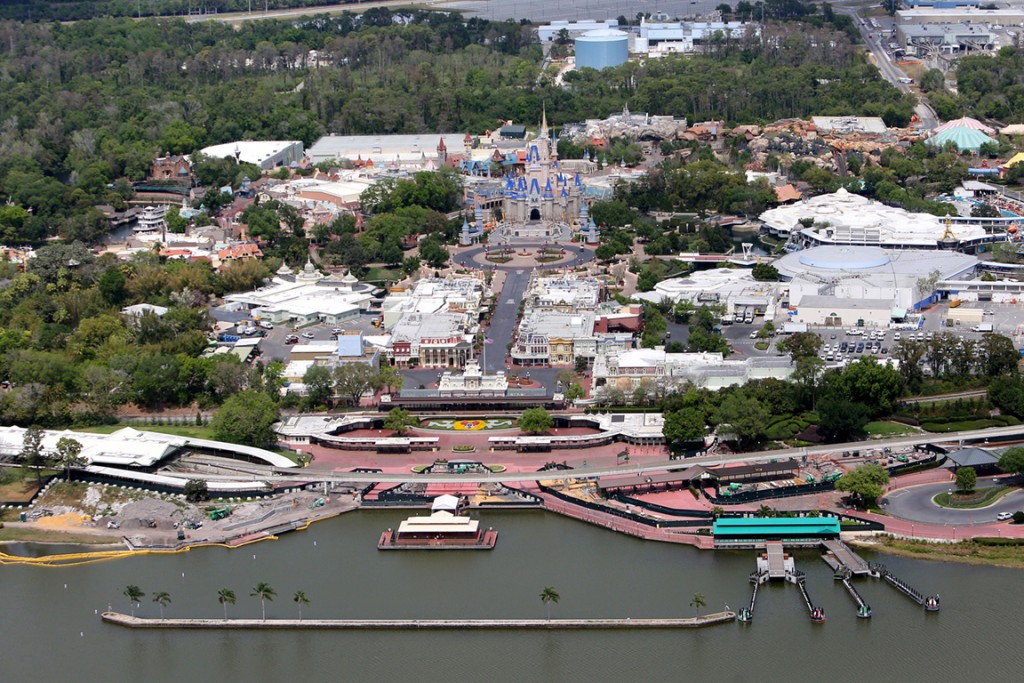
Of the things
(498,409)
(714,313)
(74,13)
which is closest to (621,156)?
(714,313)

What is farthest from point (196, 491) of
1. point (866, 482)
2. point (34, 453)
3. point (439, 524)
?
point (866, 482)

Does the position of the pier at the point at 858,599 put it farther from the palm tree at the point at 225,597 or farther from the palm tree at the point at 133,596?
the palm tree at the point at 133,596

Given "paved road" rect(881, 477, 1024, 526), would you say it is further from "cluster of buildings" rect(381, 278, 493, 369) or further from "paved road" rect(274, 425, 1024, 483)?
"cluster of buildings" rect(381, 278, 493, 369)

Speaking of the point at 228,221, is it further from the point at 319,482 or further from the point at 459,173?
the point at 319,482

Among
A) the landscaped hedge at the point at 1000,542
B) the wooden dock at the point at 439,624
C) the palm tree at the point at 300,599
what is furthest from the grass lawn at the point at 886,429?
the palm tree at the point at 300,599

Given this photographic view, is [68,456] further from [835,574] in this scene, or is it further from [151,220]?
[151,220]
